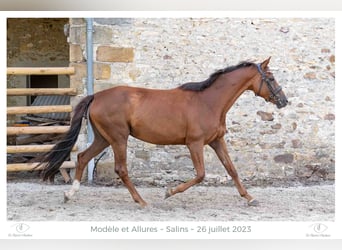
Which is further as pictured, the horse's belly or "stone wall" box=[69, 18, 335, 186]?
"stone wall" box=[69, 18, 335, 186]

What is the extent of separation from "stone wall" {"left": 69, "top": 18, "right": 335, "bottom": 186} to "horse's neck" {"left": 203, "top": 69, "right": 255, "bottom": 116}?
1.40m

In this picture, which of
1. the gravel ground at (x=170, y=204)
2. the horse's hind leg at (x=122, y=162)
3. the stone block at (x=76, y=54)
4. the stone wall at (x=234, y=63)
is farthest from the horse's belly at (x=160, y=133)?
the stone block at (x=76, y=54)

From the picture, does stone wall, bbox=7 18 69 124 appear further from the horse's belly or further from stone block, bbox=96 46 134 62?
the horse's belly

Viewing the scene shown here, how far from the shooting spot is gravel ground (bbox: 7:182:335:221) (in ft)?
19.2

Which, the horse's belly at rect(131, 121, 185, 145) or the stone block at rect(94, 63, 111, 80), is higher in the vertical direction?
the stone block at rect(94, 63, 111, 80)

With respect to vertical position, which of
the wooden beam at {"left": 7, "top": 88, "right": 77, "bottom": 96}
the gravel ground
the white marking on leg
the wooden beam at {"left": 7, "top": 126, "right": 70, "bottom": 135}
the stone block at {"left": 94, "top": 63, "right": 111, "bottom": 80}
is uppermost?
the stone block at {"left": 94, "top": 63, "right": 111, "bottom": 80}

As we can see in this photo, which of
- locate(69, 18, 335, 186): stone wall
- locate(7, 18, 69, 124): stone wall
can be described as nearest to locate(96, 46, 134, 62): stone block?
locate(69, 18, 335, 186): stone wall

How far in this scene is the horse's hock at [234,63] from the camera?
7.46 metres

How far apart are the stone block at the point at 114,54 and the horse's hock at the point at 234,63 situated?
14mm

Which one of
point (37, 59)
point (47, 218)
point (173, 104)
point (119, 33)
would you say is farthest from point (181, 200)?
point (37, 59)

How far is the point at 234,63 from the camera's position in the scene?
7.60 meters

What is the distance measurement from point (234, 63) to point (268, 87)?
155cm

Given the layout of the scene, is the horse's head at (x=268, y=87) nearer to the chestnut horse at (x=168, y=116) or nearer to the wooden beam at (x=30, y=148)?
the chestnut horse at (x=168, y=116)

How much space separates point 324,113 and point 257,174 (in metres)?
1.31
